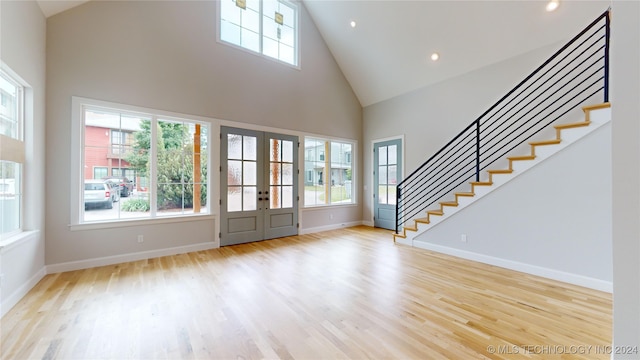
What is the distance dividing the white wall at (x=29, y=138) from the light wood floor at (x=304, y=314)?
0.21 metres

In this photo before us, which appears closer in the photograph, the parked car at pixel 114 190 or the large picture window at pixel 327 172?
the parked car at pixel 114 190

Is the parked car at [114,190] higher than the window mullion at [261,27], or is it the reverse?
the window mullion at [261,27]

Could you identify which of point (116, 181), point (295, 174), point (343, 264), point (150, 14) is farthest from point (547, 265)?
point (150, 14)

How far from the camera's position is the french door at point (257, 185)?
4.92m

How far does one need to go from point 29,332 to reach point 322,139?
544cm

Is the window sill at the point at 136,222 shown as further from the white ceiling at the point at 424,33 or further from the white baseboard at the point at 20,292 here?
the white ceiling at the point at 424,33

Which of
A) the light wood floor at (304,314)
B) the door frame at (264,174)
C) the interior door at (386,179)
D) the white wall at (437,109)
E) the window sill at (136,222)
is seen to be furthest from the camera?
the interior door at (386,179)

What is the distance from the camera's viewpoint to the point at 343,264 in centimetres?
384

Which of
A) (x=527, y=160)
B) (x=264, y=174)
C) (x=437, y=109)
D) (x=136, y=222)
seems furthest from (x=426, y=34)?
(x=136, y=222)

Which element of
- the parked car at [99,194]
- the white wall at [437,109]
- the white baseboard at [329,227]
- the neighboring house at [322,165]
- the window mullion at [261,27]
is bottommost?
the white baseboard at [329,227]

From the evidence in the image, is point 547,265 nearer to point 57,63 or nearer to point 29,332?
point 29,332

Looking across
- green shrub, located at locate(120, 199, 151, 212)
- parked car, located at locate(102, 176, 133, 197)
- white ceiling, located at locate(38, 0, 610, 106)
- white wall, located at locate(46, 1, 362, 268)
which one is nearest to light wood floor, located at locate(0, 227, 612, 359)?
white wall, located at locate(46, 1, 362, 268)

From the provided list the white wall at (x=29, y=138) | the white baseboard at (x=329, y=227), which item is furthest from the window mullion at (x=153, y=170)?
the white baseboard at (x=329, y=227)

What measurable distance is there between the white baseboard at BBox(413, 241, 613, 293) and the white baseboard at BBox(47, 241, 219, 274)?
4.05 metres
